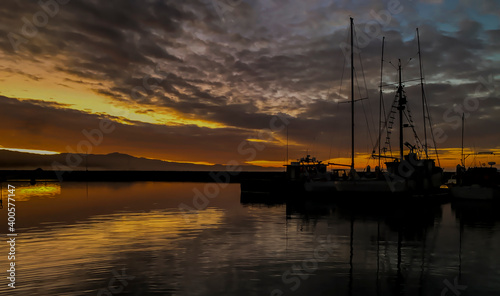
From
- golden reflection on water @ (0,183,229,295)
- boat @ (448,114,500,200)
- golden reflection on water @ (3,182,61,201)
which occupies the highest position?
boat @ (448,114,500,200)

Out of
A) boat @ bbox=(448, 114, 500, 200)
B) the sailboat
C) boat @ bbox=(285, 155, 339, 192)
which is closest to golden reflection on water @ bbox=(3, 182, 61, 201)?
boat @ bbox=(285, 155, 339, 192)

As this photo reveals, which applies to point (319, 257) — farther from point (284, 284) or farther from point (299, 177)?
point (299, 177)

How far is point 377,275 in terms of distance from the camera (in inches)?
642

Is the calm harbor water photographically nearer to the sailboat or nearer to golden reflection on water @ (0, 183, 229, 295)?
golden reflection on water @ (0, 183, 229, 295)

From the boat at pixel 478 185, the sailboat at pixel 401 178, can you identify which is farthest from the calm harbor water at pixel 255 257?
the boat at pixel 478 185

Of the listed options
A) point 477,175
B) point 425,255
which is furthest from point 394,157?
point 425,255

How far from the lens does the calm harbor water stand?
14.7 m

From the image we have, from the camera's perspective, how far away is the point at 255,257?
19.7m

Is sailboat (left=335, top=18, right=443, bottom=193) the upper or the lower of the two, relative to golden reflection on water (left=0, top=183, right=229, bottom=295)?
upper

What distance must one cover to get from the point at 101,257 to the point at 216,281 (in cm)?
802

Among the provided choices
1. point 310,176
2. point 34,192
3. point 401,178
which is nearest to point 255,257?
point 401,178

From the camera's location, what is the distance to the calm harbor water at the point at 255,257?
1473 cm

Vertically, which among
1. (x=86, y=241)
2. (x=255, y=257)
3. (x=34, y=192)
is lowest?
(x=34, y=192)

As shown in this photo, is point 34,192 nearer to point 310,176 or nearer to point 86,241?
point 310,176
